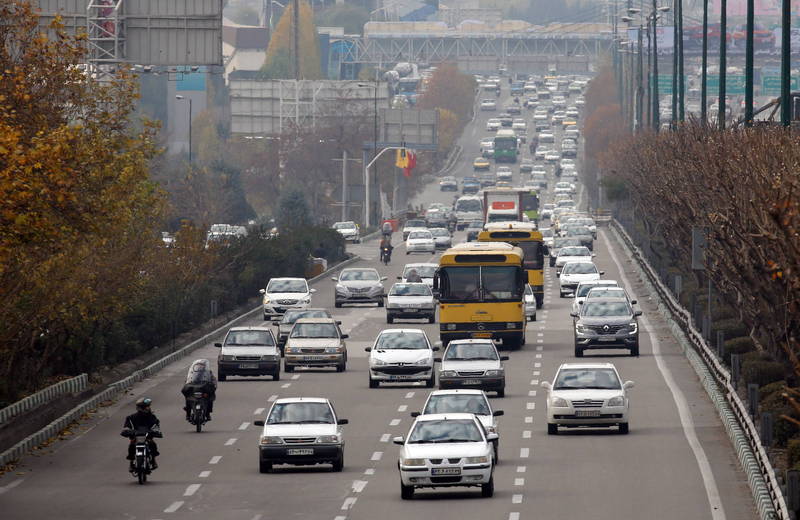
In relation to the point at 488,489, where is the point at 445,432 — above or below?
above

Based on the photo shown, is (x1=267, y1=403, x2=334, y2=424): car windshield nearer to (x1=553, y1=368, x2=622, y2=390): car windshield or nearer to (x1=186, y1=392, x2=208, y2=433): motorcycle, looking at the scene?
(x1=553, y1=368, x2=622, y2=390): car windshield

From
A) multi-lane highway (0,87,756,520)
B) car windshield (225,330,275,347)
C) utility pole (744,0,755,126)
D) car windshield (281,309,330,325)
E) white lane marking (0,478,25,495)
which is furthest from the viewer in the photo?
car windshield (281,309,330,325)

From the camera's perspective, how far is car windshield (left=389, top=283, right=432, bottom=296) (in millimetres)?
63375

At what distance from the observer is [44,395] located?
39219 mm

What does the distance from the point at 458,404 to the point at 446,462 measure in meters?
4.68

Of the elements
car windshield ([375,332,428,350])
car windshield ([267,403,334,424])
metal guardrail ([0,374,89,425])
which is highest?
car windshield ([267,403,334,424])

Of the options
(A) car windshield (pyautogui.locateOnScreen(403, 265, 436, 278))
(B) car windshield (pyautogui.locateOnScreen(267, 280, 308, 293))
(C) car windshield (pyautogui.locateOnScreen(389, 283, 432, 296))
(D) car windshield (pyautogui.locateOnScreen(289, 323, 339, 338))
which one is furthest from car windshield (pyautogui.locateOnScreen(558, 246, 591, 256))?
(D) car windshield (pyautogui.locateOnScreen(289, 323, 339, 338))

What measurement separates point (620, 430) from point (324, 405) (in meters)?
7.01

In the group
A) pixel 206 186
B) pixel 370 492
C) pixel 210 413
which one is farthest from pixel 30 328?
pixel 206 186

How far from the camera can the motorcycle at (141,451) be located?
3095 centimetres

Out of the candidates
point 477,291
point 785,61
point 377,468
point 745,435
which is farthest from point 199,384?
point 477,291

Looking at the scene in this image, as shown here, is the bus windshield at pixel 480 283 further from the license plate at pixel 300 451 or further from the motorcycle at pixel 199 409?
the license plate at pixel 300 451

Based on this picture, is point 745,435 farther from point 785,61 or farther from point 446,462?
point 785,61

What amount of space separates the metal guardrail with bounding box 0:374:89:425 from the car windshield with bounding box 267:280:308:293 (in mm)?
23226
